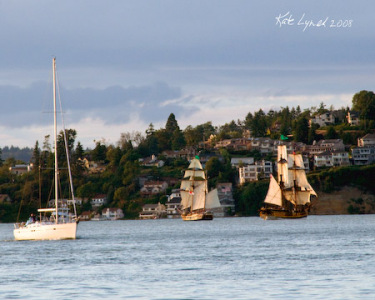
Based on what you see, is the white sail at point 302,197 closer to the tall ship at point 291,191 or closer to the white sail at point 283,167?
the tall ship at point 291,191

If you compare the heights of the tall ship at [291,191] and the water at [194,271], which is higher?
the tall ship at [291,191]

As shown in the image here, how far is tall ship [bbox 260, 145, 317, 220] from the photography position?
186500 millimetres

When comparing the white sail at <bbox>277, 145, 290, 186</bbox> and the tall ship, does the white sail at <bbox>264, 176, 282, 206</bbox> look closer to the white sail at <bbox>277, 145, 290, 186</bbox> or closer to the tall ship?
the tall ship

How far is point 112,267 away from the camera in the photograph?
196 feet

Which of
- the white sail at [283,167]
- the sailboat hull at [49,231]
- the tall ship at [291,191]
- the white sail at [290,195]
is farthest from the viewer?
the white sail at [283,167]

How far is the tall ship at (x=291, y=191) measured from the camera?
186500 millimetres

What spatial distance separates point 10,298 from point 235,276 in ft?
48.4

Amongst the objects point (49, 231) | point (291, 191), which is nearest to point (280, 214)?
point (291, 191)

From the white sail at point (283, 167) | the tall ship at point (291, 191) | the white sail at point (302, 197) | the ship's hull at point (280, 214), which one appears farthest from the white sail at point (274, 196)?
the white sail at point (283, 167)

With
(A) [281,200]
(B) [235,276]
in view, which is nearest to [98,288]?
(B) [235,276]

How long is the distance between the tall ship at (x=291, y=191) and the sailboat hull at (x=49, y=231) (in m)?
99.6

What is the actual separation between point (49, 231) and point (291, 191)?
111 m

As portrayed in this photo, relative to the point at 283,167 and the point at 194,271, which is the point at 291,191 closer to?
the point at 283,167

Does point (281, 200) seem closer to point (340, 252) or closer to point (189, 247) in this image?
point (189, 247)
